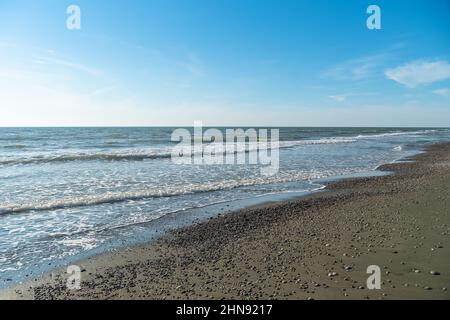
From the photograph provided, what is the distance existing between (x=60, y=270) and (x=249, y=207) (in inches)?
249

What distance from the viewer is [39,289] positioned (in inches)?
225

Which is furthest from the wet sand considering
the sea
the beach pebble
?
the sea

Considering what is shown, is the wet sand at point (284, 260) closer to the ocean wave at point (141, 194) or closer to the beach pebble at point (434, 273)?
the beach pebble at point (434, 273)

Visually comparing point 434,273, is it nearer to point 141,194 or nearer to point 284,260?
point 284,260

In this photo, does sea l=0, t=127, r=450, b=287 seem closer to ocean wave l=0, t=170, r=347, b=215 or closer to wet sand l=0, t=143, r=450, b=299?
ocean wave l=0, t=170, r=347, b=215

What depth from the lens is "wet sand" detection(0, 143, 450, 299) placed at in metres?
5.44

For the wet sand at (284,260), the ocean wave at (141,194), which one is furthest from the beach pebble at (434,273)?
the ocean wave at (141,194)

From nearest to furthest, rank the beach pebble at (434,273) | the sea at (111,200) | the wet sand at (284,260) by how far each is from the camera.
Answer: the wet sand at (284,260) < the beach pebble at (434,273) < the sea at (111,200)

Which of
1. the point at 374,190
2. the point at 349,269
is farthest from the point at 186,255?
the point at 374,190

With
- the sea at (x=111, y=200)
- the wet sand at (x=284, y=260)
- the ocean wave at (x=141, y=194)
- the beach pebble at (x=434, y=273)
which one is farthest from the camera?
the ocean wave at (x=141, y=194)

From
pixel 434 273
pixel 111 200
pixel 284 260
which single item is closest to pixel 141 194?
pixel 111 200

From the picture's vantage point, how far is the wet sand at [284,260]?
5438 mm

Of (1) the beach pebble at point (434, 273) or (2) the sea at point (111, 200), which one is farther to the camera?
(2) the sea at point (111, 200)
